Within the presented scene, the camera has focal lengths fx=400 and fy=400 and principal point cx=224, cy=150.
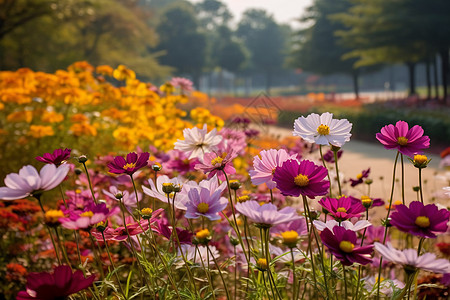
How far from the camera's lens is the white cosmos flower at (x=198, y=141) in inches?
52.2

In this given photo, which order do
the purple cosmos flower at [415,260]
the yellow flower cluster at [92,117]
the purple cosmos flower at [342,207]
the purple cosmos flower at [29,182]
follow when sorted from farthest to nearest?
the yellow flower cluster at [92,117] → the purple cosmos flower at [342,207] → the purple cosmos flower at [29,182] → the purple cosmos flower at [415,260]

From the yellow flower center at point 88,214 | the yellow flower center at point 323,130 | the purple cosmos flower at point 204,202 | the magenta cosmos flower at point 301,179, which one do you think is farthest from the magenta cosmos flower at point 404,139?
the yellow flower center at point 88,214

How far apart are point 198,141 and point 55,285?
0.71 m

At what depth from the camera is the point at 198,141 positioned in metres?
1.35

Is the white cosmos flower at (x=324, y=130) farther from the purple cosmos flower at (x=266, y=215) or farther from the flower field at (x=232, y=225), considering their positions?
the purple cosmos flower at (x=266, y=215)

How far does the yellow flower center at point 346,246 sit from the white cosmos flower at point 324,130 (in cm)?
29

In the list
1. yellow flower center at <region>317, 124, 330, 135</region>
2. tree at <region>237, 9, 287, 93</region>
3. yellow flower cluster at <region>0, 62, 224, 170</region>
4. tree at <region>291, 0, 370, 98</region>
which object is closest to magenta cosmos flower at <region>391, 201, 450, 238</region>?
yellow flower center at <region>317, 124, 330, 135</region>

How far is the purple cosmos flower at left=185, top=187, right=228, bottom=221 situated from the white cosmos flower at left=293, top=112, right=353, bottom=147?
0.91 ft

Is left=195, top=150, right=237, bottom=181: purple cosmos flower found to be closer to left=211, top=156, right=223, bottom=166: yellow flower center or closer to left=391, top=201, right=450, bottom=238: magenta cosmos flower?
left=211, top=156, right=223, bottom=166: yellow flower center

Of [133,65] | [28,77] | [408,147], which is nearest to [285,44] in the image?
[133,65]

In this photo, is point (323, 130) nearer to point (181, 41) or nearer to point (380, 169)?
point (380, 169)

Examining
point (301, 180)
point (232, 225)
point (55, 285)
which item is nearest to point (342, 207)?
point (301, 180)

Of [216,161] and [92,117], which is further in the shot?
[92,117]

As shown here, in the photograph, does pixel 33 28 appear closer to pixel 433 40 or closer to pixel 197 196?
pixel 433 40
